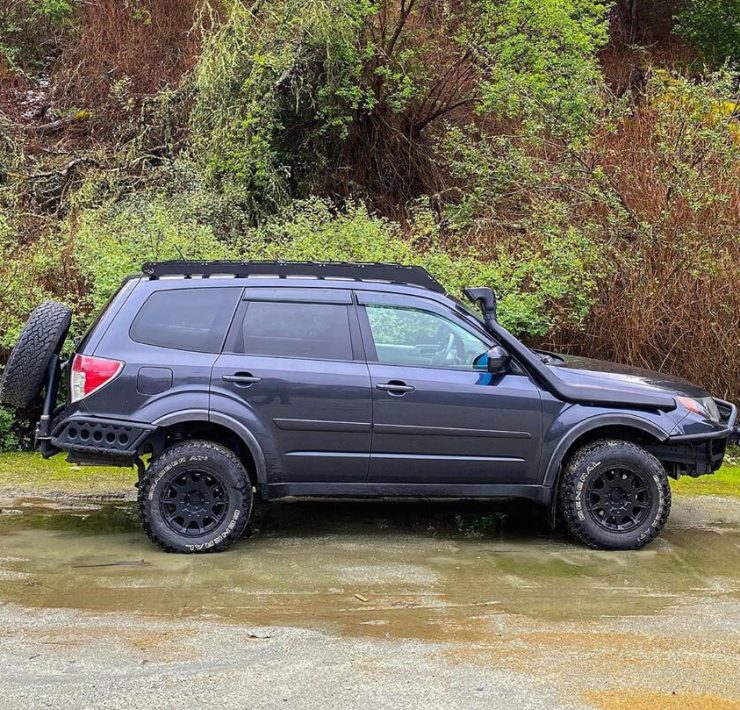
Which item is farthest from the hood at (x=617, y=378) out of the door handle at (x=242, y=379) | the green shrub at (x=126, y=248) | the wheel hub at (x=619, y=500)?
the green shrub at (x=126, y=248)


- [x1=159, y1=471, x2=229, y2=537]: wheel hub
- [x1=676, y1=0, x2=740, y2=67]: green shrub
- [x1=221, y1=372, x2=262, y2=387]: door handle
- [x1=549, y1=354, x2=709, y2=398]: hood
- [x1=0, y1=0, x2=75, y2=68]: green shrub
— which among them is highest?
[x1=676, y1=0, x2=740, y2=67]: green shrub

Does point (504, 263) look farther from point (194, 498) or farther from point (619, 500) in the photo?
point (194, 498)

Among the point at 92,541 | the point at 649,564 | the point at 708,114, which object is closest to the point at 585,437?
the point at 649,564

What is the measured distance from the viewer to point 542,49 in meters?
12.9

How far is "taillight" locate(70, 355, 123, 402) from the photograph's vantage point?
5.29 m

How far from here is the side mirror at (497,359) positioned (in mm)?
5430

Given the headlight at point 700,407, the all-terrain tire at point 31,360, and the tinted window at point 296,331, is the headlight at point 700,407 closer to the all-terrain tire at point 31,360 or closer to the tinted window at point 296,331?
the tinted window at point 296,331

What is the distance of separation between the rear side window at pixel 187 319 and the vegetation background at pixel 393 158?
2777 mm

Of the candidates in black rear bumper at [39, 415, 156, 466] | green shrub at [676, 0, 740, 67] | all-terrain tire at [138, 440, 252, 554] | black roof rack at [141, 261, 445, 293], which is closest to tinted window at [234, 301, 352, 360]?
black roof rack at [141, 261, 445, 293]

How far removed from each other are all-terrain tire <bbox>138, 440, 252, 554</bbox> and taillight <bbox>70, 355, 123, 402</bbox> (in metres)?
0.61

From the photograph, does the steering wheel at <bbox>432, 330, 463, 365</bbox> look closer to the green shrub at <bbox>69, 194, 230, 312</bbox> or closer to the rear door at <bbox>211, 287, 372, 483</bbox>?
the rear door at <bbox>211, 287, 372, 483</bbox>

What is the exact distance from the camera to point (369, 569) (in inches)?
203

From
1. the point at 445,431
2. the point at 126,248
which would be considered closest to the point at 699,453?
the point at 445,431

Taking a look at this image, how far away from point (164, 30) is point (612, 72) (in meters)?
10.2
